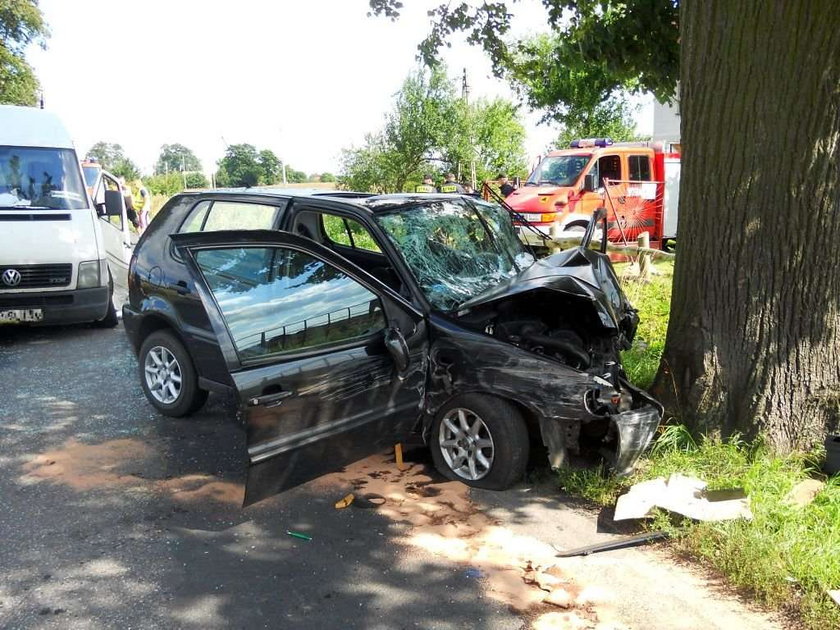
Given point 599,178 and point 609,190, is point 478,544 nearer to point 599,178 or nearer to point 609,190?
point 609,190

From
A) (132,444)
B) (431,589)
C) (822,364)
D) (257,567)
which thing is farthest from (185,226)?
(822,364)

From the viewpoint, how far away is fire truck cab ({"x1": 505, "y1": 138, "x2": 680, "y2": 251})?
45.0 feet

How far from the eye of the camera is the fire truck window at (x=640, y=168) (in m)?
14.6

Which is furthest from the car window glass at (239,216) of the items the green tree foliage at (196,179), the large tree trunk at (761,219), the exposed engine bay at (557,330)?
the green tree foliage at (196,179)

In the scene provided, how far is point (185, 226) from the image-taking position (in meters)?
5.64

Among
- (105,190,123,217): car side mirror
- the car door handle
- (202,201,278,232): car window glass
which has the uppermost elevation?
(105,190,123,217): car side mirror

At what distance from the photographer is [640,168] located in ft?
48.3

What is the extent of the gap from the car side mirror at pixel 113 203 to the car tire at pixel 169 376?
3.56 m

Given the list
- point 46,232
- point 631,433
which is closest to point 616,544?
point 631,433

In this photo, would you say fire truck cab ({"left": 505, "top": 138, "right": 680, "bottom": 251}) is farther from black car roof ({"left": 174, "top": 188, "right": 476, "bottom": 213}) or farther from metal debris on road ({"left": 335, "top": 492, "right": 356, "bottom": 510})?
metal debris on road ({"left": 335, "top": 492, "right": 356, "bottom": 510})

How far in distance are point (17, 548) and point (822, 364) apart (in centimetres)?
452

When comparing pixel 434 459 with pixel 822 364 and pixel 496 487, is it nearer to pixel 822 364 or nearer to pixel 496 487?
pixel 496 487

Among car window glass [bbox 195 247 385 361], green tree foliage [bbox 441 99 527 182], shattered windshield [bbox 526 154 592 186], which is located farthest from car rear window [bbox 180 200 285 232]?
green tree foliage [bbox 441 99 527 182]

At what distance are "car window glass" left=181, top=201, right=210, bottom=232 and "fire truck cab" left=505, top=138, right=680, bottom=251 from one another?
881cm
